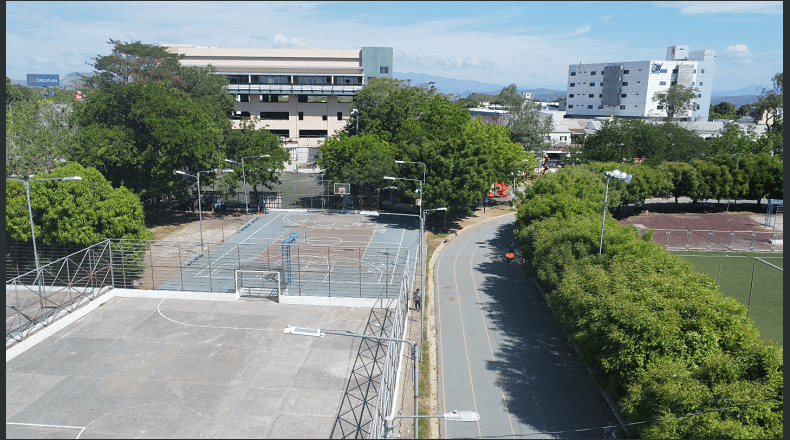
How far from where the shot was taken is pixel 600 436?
2181 cm

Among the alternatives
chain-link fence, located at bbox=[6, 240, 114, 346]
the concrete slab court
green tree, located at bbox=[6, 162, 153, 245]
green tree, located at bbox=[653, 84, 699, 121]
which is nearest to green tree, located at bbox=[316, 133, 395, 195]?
green tree, located at bbox=[6, 162, 153, 245]

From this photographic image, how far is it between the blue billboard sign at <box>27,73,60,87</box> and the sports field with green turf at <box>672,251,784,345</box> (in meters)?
185

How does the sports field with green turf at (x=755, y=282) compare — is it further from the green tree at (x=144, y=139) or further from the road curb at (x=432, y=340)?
the green tree at (x=144, y=139)

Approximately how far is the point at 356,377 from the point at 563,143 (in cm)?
8660

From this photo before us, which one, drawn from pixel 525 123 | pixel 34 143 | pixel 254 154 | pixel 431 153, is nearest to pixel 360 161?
pixel 431 153

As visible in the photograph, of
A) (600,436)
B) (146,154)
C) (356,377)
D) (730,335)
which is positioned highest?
(146,154)

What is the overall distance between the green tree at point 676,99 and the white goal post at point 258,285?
10281 cm

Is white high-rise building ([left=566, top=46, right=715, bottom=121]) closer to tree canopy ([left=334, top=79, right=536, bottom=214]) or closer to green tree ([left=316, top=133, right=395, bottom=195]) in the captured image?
tree canopy ([left=334, top=79, right=536, bottom=214])

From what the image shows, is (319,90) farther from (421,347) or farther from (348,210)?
(421,347)

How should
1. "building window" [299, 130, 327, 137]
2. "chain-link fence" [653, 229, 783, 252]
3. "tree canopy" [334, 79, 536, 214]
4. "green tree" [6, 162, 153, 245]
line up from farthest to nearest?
"building window" [299, 130, 327, 137] < "tree canopy" [334, 79, 536, 214] < "chain-link fence" [653, 229, 783, 252] < "green tree" [6, 162, 153, 245]

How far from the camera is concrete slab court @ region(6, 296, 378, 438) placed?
66.0 ft

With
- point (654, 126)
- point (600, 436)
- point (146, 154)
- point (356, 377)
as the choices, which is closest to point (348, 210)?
point (146, 154)

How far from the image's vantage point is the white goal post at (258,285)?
1320 inches

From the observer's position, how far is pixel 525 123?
8150 cm
